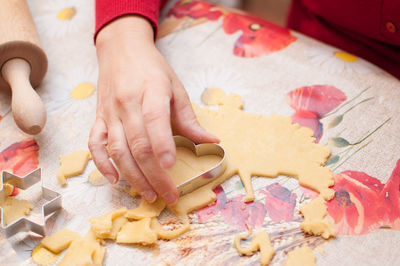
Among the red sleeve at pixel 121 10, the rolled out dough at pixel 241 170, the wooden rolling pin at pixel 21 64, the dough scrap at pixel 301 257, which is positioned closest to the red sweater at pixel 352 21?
the red sleeve at pixel 121 10

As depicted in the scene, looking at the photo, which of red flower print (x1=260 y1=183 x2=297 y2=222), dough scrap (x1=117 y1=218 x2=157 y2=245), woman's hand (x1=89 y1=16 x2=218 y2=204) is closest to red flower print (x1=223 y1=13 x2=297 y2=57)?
woman's hand (x1=89 y1=16 x2=218 y2=204)

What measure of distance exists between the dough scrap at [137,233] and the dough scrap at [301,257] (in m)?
0.19

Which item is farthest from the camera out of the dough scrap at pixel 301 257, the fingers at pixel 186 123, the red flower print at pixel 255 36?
the red flower print at pixel 255 36

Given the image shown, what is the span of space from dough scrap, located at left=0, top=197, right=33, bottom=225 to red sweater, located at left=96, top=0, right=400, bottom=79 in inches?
14.1

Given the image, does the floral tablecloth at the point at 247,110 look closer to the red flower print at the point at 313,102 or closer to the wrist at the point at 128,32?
the red flower print at the point at 313,102

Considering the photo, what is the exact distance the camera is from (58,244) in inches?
21.6

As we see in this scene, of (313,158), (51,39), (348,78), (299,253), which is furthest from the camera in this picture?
(51,39)

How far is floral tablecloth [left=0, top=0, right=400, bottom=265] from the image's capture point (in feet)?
1.79

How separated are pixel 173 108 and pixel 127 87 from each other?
0.08 meters

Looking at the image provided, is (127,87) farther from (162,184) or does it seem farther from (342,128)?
(342,128)

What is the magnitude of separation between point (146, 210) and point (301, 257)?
233mm

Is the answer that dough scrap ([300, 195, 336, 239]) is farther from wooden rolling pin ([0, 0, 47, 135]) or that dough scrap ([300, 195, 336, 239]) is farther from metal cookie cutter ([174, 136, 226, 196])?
wooden rolling pin ([0, 0, 47, 135])

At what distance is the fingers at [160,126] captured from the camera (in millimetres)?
526

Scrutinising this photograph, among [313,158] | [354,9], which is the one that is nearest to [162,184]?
[313,158]
